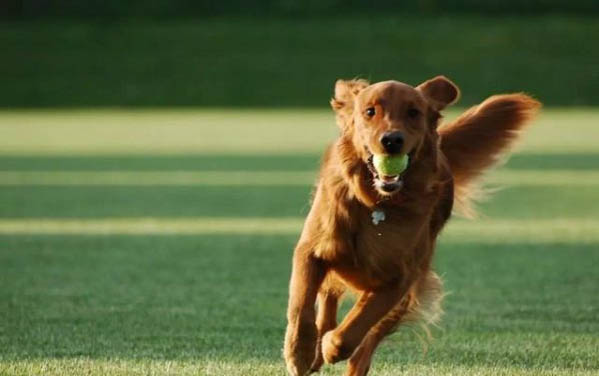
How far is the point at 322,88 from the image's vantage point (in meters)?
36.2

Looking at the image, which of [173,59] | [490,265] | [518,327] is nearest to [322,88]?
[173,59]

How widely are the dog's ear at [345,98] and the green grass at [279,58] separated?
29.8 meters

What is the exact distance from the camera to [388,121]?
4.31m

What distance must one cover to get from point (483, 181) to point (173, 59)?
34143mm

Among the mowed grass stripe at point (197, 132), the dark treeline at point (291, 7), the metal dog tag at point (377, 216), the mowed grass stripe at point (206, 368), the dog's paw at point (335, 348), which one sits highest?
the metal dog tag at point (377, 216)

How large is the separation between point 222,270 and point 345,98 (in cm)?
319

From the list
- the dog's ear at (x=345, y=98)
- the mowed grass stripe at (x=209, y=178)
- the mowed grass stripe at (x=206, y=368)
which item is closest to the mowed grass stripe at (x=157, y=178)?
the mowed grass stripe at (x=209, y=178)

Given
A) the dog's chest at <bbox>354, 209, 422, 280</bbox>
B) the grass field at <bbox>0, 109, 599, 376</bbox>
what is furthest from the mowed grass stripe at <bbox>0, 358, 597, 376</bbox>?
the dog's chest at <bbox>354, 209, 422, 280</bbox>

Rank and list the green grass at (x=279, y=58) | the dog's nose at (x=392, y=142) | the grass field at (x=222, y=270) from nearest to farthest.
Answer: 1. the dog's nose at (x=392, y=142)
2. the grass field at (x=222, y=270)
3. the green grass at (x=279, y=58)

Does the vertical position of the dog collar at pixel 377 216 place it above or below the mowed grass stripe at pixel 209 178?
above

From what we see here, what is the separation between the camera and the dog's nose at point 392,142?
4204 millimetres

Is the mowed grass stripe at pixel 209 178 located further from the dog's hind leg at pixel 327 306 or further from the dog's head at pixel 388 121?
the dog's head at pixel 388 121

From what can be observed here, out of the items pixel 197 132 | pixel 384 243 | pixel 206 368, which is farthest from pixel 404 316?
pixel 197 132

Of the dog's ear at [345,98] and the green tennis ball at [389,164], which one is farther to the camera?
the dog's ear at [345,98]
